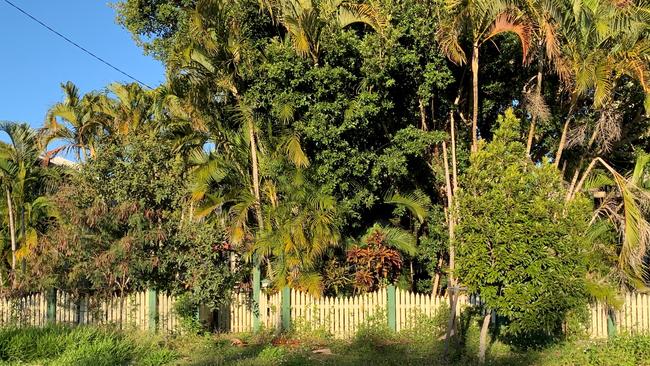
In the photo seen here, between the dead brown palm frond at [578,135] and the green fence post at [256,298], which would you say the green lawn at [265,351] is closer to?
the green fence post at [256,298]

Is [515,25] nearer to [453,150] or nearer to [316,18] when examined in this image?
[453,150]

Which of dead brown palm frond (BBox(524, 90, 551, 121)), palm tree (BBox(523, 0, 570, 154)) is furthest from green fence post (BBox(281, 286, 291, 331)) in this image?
palm tree (BBox(523, 0, 570, 154))

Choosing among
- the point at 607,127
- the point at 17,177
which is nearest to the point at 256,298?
the point at 17,177

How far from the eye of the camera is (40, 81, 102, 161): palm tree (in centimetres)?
1744

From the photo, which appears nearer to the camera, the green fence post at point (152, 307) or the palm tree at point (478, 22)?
the palm tree at point (478, 22)

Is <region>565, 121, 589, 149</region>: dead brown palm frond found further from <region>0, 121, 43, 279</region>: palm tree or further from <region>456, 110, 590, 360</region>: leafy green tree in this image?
<region>0, 121, 43, 279</region>: palm tree

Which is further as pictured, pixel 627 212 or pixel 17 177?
pixel 17 177

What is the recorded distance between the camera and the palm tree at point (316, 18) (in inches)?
502

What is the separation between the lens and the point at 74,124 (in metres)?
17.5

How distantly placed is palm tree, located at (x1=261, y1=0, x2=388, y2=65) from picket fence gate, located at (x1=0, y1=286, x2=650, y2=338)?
18.0 feet

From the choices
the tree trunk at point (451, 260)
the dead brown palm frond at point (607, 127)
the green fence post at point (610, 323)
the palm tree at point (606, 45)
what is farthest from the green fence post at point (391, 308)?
the palm tree at point (606, 45)

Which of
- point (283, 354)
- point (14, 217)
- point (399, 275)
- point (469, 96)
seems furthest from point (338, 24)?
point (14, 217)

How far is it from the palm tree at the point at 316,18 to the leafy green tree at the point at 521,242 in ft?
16.8

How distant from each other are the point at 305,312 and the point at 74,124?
30.1 ft
